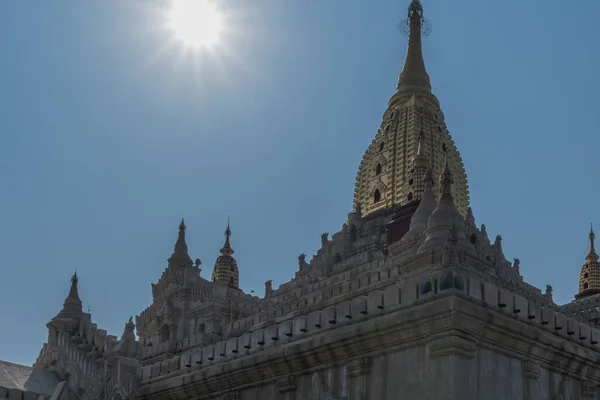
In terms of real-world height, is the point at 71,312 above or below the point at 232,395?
above

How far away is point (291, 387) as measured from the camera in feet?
69.4

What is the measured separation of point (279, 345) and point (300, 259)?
106 ft

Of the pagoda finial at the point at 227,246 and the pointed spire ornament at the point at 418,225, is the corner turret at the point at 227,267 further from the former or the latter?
the pointed spire ornament at the point at 418,225

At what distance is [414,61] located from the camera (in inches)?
2714

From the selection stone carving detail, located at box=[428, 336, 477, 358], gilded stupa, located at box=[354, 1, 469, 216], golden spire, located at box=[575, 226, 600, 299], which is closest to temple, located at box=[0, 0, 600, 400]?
stone carving detail, located at box=[428, 336, 477, 358]

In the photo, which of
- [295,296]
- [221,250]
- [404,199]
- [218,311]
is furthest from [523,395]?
[221,250]

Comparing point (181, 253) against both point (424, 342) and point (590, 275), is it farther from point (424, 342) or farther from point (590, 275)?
point (424, 342)

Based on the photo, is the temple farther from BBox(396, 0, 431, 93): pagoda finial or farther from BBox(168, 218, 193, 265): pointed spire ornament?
BBox(396, 0, 431, 93): pagoda finial

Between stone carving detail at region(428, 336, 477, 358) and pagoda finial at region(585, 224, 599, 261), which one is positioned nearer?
stone carving detail at region(428, 336, 477, 358)

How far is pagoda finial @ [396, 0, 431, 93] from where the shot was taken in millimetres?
67562

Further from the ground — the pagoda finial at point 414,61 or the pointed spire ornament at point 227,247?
the pagoda finial at point 414,61

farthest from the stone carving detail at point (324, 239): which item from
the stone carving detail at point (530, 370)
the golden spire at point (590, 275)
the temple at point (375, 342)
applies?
the stone carving detail at point (530, 370)

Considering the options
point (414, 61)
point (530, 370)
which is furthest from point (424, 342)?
point (414, 61)

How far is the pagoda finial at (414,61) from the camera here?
67.6 meters
